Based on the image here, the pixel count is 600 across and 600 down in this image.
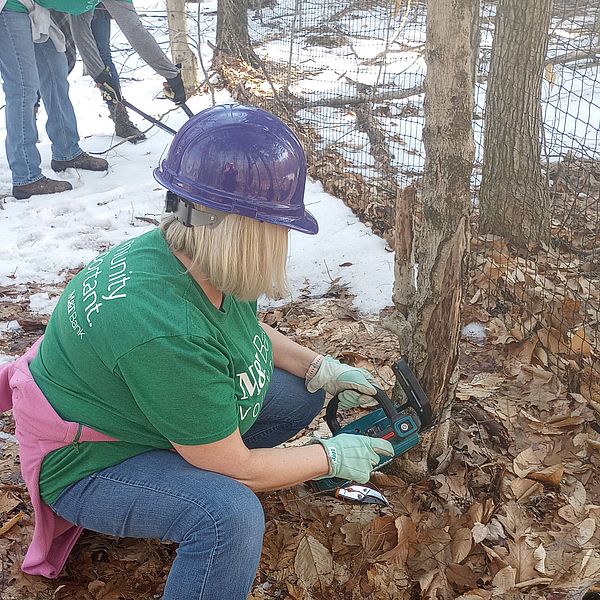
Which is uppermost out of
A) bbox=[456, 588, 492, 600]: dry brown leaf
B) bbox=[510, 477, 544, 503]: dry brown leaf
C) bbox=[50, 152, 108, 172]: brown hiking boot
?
bbox=[50, 152, 108, 172]: brown hiking boot

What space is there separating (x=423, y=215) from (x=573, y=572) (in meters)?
1.19

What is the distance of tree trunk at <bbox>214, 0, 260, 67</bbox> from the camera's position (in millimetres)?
8289

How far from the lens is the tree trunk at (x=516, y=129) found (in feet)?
12.3

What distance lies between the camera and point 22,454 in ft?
6.35

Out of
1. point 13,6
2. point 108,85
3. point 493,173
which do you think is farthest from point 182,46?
point 493,173

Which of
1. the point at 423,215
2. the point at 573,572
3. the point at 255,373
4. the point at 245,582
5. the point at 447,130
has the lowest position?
the point at 573,572

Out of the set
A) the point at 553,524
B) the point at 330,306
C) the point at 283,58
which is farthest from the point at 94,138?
the point at 553,524

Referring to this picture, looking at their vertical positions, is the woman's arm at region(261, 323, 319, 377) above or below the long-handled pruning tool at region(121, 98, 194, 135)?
below

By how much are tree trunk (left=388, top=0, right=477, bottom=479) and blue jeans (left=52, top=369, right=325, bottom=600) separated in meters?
0.78

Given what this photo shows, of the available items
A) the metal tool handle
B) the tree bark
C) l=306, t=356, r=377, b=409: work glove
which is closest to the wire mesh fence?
the tree bark

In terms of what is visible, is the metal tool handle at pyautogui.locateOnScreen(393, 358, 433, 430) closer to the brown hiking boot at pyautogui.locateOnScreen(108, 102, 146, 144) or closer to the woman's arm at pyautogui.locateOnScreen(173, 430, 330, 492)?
the woman's arm at pyautogui.locateOnScreen(173, 430, 330, 492)

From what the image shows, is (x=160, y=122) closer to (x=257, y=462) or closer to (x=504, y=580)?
(x=257, y=462)

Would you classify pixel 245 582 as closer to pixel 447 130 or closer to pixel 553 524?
pixel 553 524

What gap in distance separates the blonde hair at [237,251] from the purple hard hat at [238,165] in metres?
0.04
